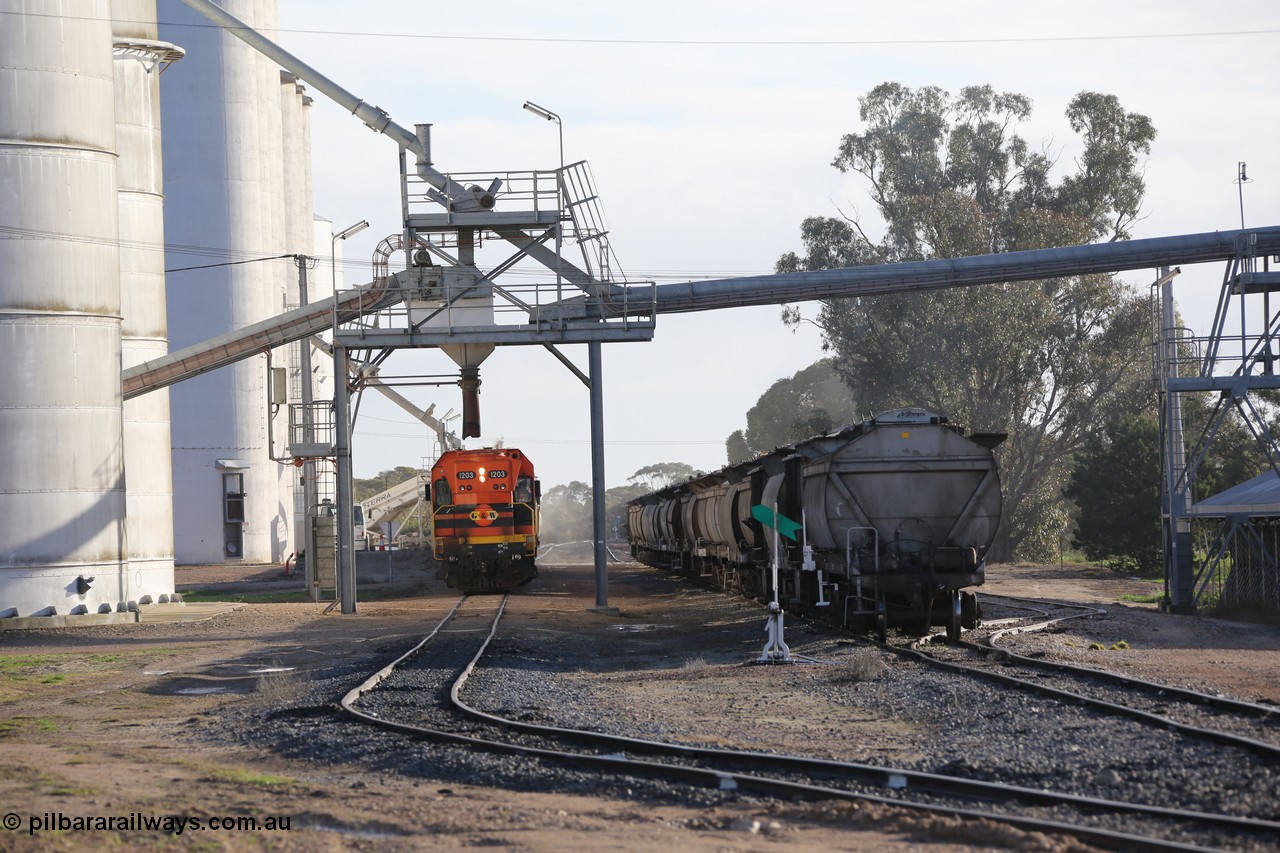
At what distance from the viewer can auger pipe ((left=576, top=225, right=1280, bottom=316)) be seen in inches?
1272

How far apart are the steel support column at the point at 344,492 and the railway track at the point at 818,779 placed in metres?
16.6

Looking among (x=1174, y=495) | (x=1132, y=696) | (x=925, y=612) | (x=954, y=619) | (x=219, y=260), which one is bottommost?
(x=1132, y=696)

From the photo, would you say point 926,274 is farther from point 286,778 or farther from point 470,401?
point 286,778

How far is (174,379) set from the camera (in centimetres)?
3456

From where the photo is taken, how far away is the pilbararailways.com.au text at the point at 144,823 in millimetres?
8000

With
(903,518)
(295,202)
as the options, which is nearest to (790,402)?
(295,202)

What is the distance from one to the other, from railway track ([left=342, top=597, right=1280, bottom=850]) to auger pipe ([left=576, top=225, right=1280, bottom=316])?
19562 millimetres

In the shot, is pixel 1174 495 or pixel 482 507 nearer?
pixel 1174 495

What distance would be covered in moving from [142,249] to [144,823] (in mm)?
32899

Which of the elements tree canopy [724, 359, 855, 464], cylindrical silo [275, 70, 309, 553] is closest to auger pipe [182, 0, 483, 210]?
cylindrical silo [275, 70, 309, 553]

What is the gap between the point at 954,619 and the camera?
62.8 ft

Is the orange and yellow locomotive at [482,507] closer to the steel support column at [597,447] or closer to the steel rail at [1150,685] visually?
the steel support column at [597,447]

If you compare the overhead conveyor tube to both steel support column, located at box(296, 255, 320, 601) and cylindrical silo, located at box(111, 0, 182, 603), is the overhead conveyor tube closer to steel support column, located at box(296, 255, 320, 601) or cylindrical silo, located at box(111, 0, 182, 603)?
steel support column, located at box(296, 255, 320, 601)

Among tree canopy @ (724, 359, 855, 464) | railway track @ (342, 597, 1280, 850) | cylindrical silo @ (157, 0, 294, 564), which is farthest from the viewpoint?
tree canopy @ (724, 359, 855, 464)
